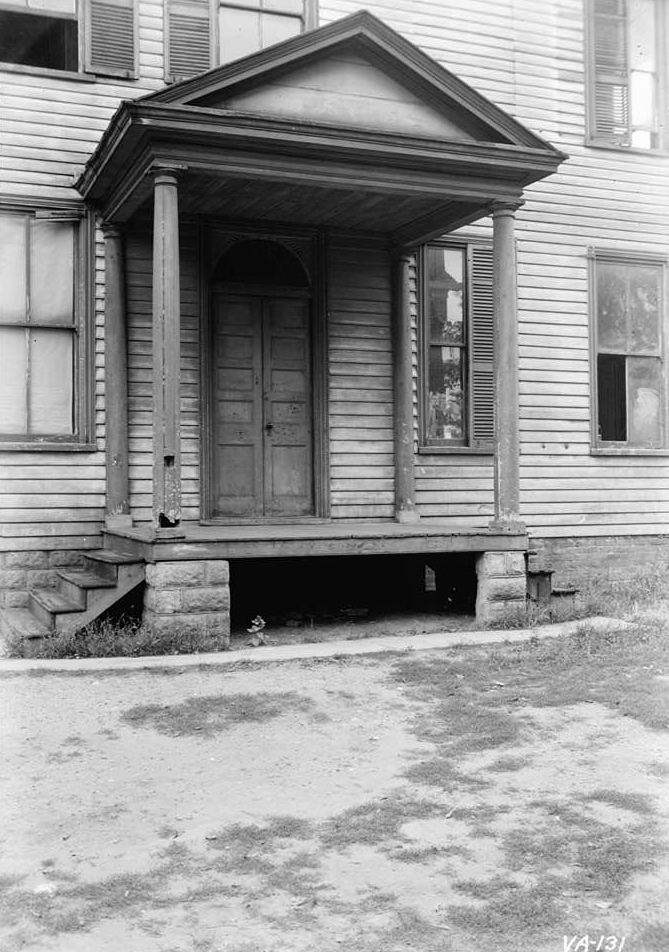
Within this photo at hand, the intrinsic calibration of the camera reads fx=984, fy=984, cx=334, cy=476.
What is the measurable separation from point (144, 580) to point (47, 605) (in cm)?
80

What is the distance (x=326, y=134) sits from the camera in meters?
8.03

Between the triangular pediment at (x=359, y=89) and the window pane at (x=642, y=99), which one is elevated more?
the window pane at (x=642, y=99)

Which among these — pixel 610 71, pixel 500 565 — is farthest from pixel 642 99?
pixel 500 565

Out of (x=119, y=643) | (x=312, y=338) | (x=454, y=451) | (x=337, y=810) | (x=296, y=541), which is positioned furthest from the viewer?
(x=454, y=451)

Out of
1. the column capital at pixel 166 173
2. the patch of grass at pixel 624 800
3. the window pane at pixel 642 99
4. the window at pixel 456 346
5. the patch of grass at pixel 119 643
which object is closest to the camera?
the patch of grass at pixel 624 800

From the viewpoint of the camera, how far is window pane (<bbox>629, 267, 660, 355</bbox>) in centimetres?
1181

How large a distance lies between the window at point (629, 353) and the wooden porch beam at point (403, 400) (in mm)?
2519

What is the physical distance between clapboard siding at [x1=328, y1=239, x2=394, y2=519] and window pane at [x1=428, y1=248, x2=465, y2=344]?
0.58 meters

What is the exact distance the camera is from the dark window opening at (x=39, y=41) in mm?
9375

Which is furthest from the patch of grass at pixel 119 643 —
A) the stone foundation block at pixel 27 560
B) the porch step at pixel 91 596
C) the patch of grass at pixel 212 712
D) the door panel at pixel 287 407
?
the door panel at pixel 287 407

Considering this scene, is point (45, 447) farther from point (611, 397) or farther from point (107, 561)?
point (611, 397)

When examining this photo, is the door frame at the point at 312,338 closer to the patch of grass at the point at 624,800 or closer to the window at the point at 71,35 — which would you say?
the window at the point at 71,35

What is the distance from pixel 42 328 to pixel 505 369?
14.3ft

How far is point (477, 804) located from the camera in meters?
4.25
